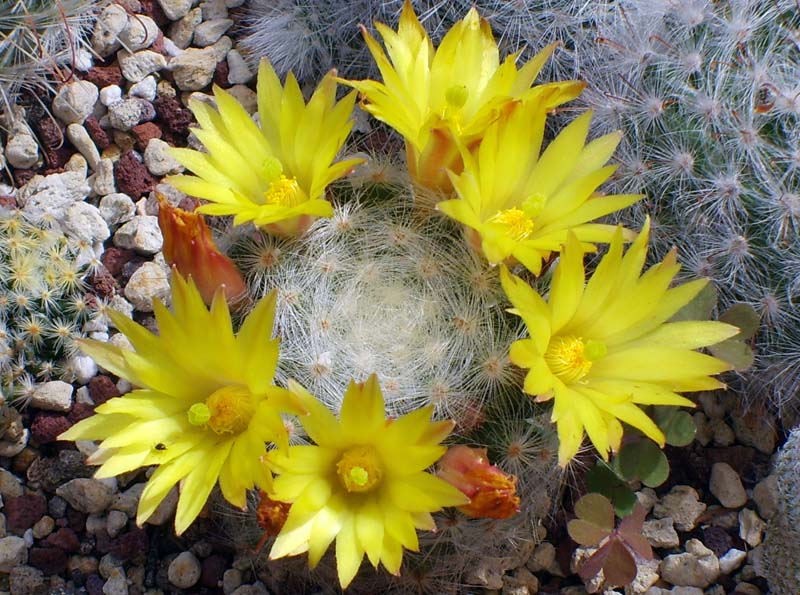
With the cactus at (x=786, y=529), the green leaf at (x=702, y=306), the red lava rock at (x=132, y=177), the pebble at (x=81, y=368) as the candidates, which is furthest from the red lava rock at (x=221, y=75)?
the cactus at (x=786, y=529)

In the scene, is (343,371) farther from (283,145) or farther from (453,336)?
(283,145)

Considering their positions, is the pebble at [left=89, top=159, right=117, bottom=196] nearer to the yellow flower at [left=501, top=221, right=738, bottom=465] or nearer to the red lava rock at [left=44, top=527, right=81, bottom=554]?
the red lava rock at [left=44, top=527, right=81, bottom=554]

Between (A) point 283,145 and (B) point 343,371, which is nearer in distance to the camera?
(B) point 343,371

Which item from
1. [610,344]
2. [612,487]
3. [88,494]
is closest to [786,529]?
[612,487]

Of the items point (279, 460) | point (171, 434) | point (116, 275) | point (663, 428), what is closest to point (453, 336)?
point (279, 460)

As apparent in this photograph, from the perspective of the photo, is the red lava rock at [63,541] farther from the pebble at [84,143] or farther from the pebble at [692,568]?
the pebble at [692,568]

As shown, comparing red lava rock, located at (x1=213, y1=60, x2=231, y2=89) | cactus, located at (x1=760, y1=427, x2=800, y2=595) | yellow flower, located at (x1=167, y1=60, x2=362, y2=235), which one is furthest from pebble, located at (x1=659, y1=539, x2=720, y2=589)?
red lava rock, located at (x1=213, y1=60, x2=231, y2=89)
